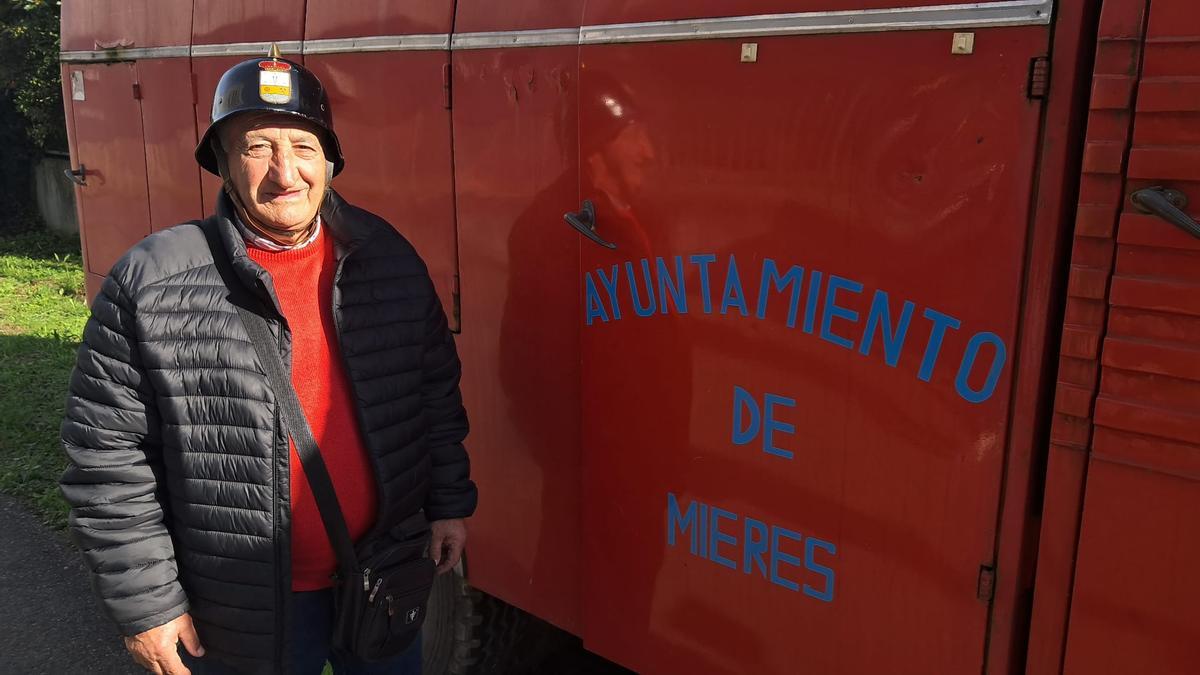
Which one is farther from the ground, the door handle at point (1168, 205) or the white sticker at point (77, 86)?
the white sticker at point (77, 86)

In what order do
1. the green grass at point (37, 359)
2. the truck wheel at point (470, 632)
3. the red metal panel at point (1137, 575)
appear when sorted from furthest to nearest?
the green grass at point (37, 359)
the truck wheel at point (470, 632)
the red metal panel at point (1137, 575)

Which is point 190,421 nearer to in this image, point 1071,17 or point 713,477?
point 713,477

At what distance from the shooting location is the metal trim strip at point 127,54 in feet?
12.4

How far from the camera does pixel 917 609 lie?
1.96 metres

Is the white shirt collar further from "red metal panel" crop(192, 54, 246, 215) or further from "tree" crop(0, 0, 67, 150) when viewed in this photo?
"tree" crop(0, 0, 67, 150)

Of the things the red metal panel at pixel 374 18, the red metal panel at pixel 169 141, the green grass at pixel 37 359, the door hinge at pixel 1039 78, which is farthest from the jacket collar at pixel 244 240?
the green grass at pixel 37 359

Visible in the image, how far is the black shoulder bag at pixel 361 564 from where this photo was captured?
1979mm

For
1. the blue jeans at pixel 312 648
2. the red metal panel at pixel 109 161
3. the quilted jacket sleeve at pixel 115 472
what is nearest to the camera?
the quilted jacket sleeve at pixel 115 472

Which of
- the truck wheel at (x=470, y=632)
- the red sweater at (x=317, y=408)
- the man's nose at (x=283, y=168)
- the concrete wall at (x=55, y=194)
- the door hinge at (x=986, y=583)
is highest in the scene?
the man's nose at (x=283, y=168)

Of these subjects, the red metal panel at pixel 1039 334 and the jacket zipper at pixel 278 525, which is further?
the jacket zipper at pixel 278 525

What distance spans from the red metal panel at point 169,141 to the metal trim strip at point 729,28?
2.26 feet

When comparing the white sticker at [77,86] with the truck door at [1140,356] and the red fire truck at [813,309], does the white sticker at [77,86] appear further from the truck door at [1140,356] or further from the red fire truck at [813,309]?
the truck door at [1140,356]

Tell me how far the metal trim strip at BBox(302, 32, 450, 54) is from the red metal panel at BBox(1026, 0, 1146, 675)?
167 centimetres

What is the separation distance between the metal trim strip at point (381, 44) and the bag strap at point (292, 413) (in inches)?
37.0
